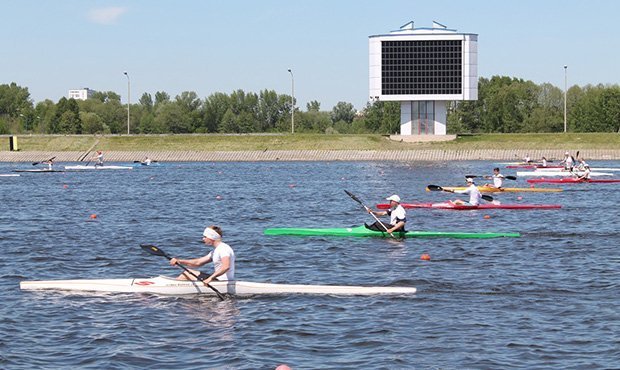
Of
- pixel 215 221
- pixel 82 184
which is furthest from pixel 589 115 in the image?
pixel 215 221

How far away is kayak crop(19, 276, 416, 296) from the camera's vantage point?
888 inches

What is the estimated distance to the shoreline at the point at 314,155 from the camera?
110812 mm

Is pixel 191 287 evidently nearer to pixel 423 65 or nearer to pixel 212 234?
pixel 212 234

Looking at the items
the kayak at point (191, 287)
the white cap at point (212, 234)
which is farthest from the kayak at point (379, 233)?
the white cap at point (212, 234)

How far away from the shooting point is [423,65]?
367ft

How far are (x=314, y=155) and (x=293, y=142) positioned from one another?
4954 mm

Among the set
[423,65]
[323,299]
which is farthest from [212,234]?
[423,65]

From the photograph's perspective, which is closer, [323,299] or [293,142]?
[323,299]

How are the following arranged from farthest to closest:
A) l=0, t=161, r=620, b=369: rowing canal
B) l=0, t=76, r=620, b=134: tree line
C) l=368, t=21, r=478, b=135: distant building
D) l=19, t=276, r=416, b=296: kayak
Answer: l=0, t=76, r=620, b=134: tree line, l=368, t=21, r=478, b=135: distant building, l=19, t=276, r=416, b=296: kayak, l=0, t=161, r=620, b=369: rowing canal

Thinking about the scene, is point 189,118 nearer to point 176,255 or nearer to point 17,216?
point 17,216

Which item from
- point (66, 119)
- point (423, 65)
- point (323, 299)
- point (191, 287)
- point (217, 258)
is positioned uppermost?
point (423, 65)

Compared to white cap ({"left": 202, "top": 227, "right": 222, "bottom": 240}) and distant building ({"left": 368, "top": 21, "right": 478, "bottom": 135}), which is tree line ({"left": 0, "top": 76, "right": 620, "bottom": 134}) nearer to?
distant building ({"left": 368, "top": 21, "right": 478, "bottom": 135})

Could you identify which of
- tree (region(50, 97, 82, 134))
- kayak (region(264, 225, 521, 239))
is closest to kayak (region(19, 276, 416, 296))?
kayak (region(264, 225, 521, 239))

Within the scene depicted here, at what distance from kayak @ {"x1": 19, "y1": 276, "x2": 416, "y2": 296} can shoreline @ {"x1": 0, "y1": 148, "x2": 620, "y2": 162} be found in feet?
289
